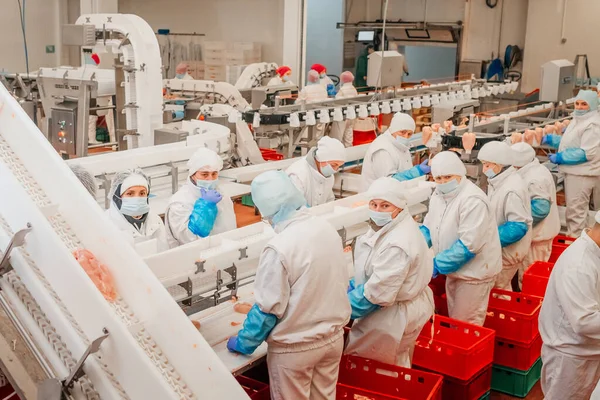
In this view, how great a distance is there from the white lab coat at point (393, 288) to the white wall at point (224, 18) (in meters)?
10.3

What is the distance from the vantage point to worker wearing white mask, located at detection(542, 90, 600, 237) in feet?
22.5

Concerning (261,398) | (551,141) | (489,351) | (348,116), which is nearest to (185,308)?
(261,398)

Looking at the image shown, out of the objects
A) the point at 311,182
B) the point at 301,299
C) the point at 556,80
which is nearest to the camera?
the point at 301,299

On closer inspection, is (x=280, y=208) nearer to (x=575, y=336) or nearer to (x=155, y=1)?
(x=575, y=336)

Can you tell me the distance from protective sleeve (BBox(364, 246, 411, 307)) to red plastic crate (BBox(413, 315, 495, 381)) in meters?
0.58

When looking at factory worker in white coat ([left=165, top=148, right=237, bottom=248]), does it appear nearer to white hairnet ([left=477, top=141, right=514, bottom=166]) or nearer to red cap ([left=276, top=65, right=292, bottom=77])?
white hairnet ([left=477, top=141, right=514, bottom=166])

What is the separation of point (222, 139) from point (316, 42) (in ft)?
31.3

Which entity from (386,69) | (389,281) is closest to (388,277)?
(389,281)

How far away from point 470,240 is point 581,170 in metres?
3.31

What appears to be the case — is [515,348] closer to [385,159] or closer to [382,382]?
[382,382]

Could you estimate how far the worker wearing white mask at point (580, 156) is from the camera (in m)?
6.87

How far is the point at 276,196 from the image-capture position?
293cm

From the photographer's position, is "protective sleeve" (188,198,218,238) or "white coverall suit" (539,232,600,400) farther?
"protective sleeve" (188,198,218,238)

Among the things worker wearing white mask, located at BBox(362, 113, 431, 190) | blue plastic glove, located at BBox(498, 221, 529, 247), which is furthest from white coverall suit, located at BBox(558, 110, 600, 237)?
blue plastic glove, located at BBox(498, 221, 529, 247)
